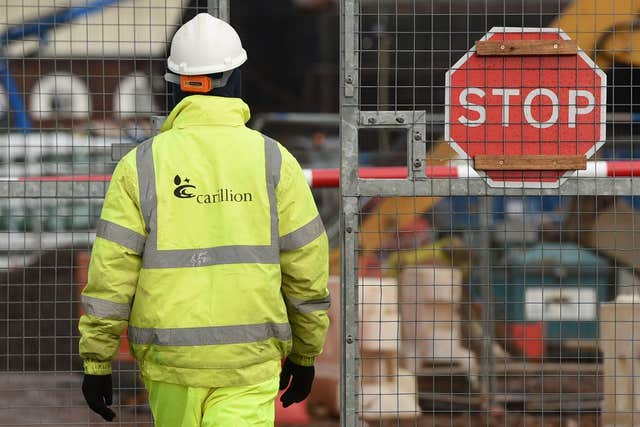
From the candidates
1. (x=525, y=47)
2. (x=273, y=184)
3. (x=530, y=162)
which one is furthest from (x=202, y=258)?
(x=525, y=47)

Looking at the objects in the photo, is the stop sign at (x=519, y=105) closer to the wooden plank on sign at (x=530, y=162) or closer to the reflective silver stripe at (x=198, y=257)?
the wooden plank on sign at (x=530, y=162)

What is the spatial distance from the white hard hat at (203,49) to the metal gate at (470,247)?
0.76 meters

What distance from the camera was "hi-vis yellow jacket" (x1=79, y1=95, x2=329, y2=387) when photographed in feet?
13.1

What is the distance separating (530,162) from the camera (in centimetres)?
494

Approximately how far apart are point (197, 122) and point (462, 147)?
134cm

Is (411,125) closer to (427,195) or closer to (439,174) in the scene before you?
(427,195)

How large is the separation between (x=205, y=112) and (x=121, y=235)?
0.53 m

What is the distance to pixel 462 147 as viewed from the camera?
4965 millimetres

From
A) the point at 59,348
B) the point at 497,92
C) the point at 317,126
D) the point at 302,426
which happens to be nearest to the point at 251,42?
the point at 317,126

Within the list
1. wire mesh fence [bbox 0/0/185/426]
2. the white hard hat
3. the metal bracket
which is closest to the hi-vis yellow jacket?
the white hard hat

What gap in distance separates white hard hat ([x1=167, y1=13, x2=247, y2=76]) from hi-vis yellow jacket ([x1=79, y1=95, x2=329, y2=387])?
0.12 meters

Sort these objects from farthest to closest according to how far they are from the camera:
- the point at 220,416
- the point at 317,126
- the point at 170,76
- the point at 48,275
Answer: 1. the point at 317,126
2. the point at 48,275
3. the point at 170,76
4. the point at 220,416

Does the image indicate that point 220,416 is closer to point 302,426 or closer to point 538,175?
point 538,175

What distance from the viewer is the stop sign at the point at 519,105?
4.95m
